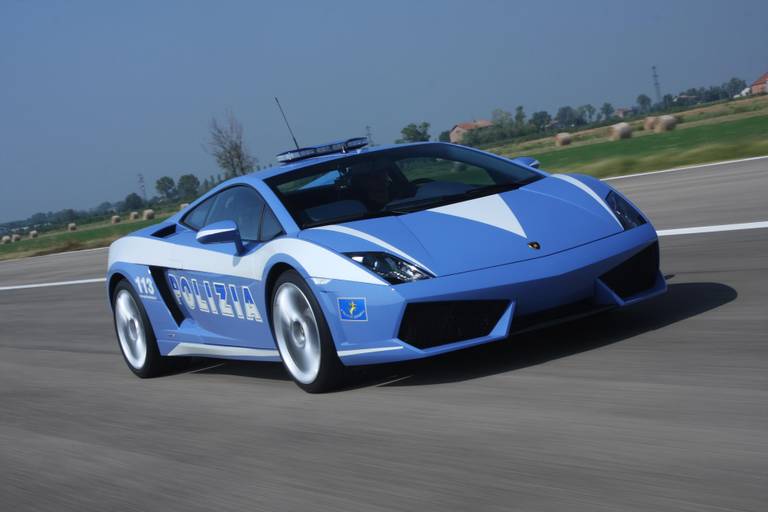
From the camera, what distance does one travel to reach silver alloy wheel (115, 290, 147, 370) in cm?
704

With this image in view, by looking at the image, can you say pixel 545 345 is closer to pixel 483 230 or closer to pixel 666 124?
pixel 483 230

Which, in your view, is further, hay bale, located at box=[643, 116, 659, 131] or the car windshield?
hay bale, located at box=[643, 116, 659, 131]

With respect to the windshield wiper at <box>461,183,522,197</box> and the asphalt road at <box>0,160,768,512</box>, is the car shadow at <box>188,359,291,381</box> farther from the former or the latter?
the windshield wiper at <box>461,183,522,197</box>

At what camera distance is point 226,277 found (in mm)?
5891

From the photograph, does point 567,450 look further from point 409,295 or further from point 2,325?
point 2,325

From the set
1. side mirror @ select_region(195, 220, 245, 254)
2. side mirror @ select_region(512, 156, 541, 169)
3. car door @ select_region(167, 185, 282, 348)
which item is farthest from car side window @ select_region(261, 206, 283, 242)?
side mirror @ select_region(512, 156, 541, 169)

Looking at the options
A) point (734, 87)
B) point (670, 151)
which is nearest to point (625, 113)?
point (734, 87)

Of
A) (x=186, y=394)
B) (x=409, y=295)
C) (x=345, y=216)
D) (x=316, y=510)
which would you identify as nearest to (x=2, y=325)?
(x=186, y=394)

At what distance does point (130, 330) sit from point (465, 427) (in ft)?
11.9

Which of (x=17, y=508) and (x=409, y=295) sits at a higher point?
(x=409, y=295)

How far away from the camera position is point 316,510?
348 cm

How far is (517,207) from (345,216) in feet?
2.82

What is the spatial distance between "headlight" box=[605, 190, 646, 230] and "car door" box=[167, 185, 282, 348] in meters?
1.66

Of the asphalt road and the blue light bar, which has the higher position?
the blue light bar
